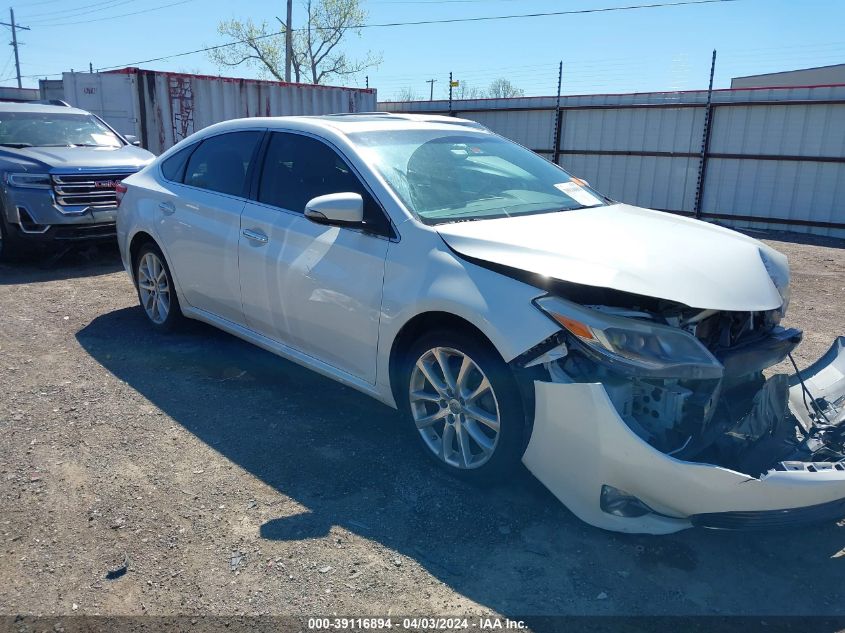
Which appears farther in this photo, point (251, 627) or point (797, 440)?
point (797, 440)

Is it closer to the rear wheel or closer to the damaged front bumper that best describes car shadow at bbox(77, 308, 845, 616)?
the damaged front bumper

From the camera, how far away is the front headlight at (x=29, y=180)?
7812 mm

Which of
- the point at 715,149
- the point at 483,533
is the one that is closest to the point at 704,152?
the point at 715,149

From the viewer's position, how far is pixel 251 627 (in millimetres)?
2494

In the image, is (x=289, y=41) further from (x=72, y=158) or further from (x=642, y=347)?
(x=642, y=347)

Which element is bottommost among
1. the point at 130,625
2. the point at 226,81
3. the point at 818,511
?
the point at 130,625

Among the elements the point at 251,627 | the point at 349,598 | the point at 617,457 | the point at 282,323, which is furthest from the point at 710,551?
the point at 282,323

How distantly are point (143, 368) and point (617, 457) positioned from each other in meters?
3.55

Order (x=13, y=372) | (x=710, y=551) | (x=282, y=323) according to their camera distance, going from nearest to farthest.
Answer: (x=710, y=551), (x=282, y=323), (x=13, y=372)

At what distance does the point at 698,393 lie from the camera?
110 inches

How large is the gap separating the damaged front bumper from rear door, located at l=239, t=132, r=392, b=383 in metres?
1.10

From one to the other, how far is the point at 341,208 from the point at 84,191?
229 inches

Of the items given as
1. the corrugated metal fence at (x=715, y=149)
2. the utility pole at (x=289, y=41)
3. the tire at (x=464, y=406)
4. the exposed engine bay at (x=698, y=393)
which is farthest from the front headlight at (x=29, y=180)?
the utility pole at (x=289, y=41)

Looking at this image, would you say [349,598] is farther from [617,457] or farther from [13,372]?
[13,372]
